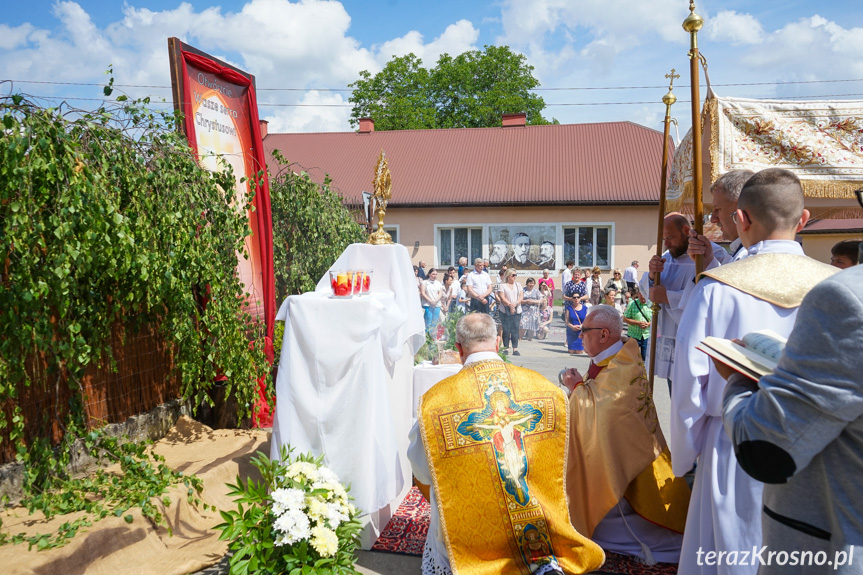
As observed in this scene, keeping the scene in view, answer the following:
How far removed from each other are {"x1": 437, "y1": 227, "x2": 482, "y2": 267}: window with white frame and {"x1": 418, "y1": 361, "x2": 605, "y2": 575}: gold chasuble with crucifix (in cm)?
1721

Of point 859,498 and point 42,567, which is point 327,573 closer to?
point 42,567

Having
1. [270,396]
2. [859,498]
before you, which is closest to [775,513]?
[859,498]

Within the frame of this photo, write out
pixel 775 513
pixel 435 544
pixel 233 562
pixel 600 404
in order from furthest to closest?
pixel 600 404, pixel 435 544, pixel 233 562, pixel 775 513

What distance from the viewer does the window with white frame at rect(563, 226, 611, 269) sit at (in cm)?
1945

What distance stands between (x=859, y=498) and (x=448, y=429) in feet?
5.97

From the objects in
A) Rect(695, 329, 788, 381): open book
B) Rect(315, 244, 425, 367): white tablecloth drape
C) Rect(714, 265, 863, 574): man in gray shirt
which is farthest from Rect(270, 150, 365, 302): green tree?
Rect(714, 265, 863, 574): man in gray shirt

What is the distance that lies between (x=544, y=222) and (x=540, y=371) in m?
11.0

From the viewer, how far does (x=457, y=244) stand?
20344 millimetres

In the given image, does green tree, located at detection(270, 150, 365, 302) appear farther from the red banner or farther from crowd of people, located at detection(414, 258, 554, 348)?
crowd of people, located at detection(414, 258, 554, 348)

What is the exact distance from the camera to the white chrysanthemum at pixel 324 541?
2.86m

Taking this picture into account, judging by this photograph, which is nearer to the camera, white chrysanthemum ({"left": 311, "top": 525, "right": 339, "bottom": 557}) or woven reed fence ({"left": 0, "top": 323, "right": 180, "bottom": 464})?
white chrysanthemum ({"left": 311, "top": 525, "right": 339, "bottom": 557})

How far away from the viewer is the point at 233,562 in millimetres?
2852

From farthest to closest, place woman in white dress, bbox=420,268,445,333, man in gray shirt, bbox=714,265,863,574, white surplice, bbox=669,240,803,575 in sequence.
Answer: woman in white dress, bbox=420,268,445,333 < white surplice, bbox=669,240,803,575 < man in gray shirt, bbox=714,265,863,574

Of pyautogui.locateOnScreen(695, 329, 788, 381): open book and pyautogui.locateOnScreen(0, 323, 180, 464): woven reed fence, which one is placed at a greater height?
A: pyautogui.locateOnScreen(695, 329, 788, 381): open book
